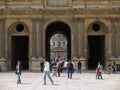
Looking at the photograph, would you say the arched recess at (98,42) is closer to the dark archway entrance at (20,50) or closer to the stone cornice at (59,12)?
the stone cornice at (59,12)

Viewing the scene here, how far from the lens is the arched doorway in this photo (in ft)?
177

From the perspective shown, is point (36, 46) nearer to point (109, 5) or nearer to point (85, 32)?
point (85, 32)

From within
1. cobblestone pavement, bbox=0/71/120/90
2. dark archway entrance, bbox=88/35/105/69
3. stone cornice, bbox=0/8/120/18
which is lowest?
cobblestone pavement, bbox=0/71/120/90

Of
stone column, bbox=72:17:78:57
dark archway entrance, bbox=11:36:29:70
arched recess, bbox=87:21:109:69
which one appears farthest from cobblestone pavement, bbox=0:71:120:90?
dark archway entrance, bbox=11:36:29:70

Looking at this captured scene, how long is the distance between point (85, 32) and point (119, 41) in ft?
14.0

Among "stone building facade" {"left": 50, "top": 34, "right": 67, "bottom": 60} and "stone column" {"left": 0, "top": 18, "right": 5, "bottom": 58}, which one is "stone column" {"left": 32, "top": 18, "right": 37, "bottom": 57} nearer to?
"stone column" {"left": 0, "top": 18, "right": 5, "bottom": 58}

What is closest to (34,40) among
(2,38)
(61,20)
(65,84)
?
(2,38)

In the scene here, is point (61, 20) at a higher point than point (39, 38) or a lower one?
higher

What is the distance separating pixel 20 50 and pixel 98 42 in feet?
36.6

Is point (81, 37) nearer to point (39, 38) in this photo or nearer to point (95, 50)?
point (39, 38)

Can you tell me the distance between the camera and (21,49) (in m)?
62.5

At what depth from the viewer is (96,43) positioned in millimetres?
62812

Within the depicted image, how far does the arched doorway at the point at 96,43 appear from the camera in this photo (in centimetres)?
5403

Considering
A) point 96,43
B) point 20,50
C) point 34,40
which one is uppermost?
point 34,40
